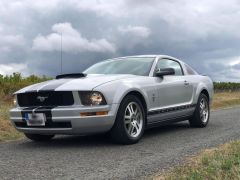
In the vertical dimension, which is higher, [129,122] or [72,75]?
[72,75]

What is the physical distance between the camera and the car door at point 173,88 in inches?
302

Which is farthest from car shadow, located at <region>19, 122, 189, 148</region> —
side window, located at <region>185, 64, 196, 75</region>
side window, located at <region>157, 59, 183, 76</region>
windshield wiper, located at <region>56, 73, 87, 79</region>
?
side window, located at <region>185, 64, 196, 75</region>

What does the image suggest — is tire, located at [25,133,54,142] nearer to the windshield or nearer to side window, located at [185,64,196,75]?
the windshield

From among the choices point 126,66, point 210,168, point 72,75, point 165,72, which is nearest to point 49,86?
point 72,75

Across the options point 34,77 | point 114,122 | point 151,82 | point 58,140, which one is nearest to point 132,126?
point 114,122

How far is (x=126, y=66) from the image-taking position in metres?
7.74

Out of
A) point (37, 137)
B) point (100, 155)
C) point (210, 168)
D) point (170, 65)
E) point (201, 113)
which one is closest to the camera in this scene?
point (210, 168)

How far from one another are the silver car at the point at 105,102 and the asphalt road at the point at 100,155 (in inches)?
10.2

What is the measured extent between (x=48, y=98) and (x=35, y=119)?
Answer: 0.35 meters

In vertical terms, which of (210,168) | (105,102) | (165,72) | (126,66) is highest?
(126,66)

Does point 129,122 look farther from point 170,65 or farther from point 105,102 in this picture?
point 170,65

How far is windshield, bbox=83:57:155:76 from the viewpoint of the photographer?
759 centimetres

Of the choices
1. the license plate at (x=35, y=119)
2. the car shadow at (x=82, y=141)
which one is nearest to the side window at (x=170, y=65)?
the car shadow at (x=82, y=141)

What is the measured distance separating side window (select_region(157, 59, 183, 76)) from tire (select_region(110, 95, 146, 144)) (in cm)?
125
